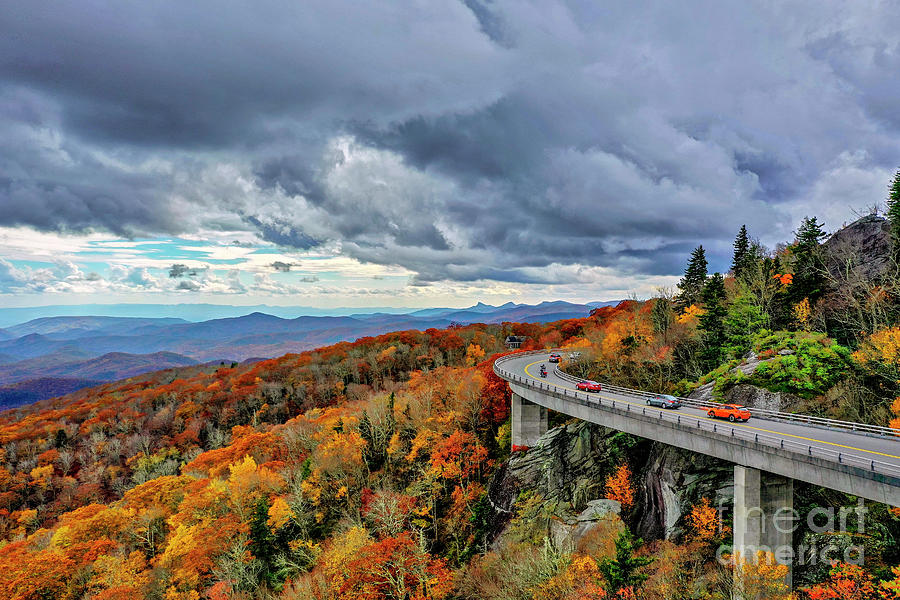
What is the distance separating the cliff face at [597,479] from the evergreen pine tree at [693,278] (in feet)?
124

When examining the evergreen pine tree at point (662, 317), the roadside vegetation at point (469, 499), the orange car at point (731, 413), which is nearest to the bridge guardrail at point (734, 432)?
the orange car at point (731, 413)

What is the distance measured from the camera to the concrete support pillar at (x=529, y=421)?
52125 millimetres

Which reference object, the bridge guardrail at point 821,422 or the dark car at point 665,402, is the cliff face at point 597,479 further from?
the bridge guardrail at point 821,422

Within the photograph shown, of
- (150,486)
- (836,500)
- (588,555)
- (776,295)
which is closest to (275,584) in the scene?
(150,486)

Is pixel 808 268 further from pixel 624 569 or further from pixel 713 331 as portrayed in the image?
pixel 624 569

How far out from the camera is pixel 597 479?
3866cm

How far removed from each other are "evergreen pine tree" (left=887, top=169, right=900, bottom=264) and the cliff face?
31.7m

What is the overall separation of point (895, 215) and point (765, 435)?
39029mm

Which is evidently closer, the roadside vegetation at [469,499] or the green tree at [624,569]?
the green tree at [624,569]

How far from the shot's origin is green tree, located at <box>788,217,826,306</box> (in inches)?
1839

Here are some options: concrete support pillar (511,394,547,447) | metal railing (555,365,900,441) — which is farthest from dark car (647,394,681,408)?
concrete support pillar (511,394,547,447)

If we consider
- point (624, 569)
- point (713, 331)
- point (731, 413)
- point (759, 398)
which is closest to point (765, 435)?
point (731, 413)

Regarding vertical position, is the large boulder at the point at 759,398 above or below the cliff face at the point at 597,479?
above

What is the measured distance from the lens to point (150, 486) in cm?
5931
